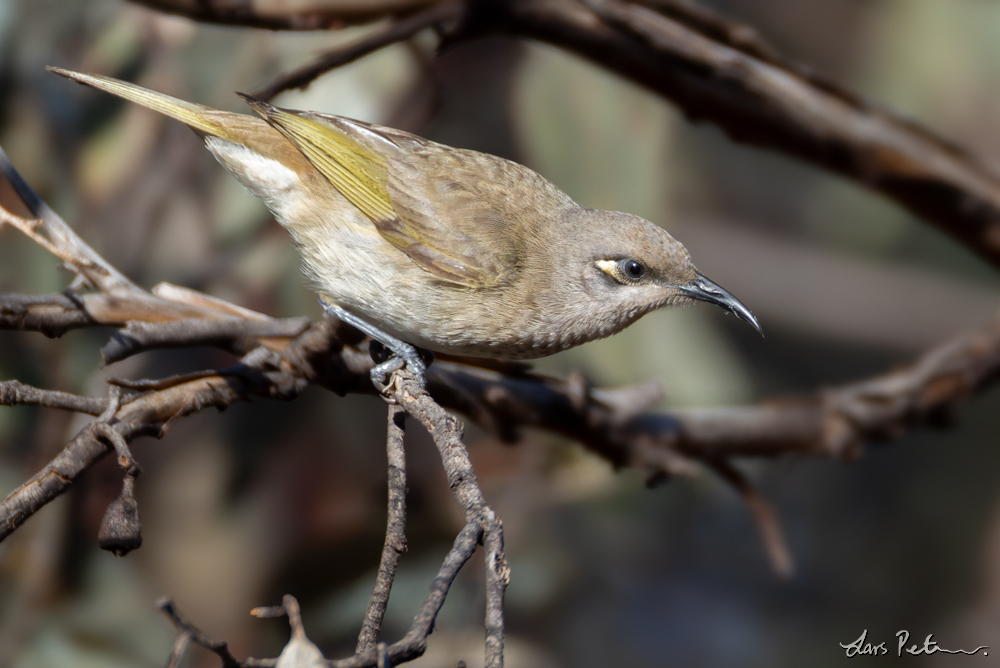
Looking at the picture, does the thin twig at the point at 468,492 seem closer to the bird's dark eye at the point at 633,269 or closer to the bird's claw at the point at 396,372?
the bird's claw at the point at 396,372

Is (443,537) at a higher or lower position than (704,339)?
lower

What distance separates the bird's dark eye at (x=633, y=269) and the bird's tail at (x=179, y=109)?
1137 mm

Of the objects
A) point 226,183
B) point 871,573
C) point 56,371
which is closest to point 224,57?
point 226,183

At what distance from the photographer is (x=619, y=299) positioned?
2.24 metres

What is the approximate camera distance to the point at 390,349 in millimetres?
2230

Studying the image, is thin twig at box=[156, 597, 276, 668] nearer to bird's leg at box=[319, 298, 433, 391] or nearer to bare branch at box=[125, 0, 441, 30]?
bird's leg at box=[319, 298, 433, 391]

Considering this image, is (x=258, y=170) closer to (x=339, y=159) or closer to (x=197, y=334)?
(x=339, y=159)

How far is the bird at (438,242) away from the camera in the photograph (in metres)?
2.10

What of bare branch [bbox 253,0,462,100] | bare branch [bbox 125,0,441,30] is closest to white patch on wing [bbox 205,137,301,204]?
bare branch [bbox 253,0,462,100]

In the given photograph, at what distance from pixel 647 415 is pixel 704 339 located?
59.2 inches

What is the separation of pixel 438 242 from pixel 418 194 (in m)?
0.19

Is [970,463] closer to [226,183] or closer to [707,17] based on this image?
[707,17]

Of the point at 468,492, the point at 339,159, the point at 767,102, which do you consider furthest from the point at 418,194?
the point at 767,102
